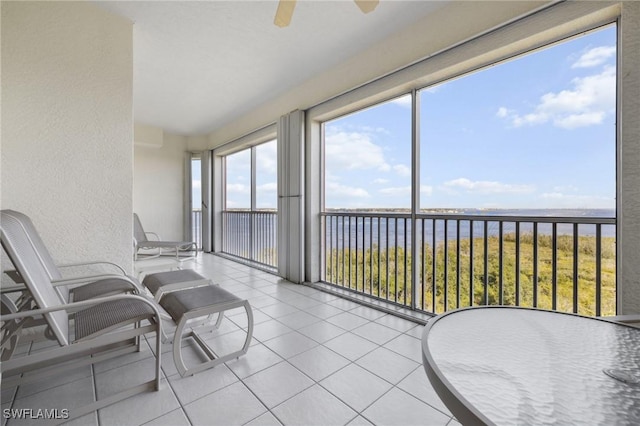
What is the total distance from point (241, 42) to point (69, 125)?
1719 millimetres

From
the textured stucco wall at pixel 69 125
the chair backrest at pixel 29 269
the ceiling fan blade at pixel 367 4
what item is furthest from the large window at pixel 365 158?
the chair backrest at pixel 29 269

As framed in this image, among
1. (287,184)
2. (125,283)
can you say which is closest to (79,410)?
(125,283)

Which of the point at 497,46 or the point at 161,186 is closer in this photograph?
the point at 497,46

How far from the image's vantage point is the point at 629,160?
59.8 inches

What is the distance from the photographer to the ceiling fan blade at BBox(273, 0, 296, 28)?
1.25 m

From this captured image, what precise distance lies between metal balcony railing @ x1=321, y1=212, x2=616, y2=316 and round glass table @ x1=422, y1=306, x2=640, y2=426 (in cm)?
112

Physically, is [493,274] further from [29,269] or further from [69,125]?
[69,125]

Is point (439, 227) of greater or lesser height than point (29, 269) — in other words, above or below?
above

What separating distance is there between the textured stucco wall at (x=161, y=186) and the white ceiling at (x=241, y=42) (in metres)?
2.09

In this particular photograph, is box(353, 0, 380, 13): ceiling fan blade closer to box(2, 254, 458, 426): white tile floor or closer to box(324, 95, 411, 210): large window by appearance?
box(324, 95, 411, 210): large window

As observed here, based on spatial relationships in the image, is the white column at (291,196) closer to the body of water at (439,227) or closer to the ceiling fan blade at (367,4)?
the body of water at (439,227)

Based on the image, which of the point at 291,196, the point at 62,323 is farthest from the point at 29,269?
the point at 291,196

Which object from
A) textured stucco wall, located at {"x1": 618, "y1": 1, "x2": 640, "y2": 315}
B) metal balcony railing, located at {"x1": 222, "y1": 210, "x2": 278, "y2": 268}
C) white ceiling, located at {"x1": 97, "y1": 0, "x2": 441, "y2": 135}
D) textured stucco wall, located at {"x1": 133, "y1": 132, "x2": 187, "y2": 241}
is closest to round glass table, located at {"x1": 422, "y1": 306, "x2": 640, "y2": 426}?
textured stucco wall, located at {"x1": 618, "y1": 1, "x2": 640, "y2": 315}

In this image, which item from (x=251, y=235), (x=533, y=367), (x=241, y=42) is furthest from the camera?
(x=251, y=235)
